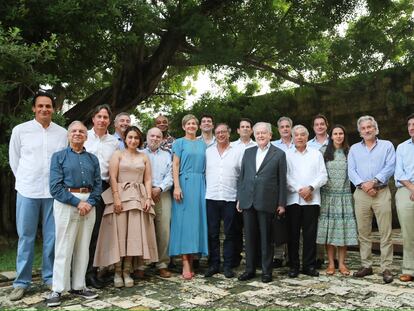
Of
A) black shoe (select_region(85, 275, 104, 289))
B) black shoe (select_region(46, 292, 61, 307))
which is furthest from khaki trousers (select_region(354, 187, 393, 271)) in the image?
black shoe (select_region(46, 292, 61, 307))

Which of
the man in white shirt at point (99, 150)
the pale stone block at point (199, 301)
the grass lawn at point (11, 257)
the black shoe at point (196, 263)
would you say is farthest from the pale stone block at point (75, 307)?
the grass lawn at point (11, 257)

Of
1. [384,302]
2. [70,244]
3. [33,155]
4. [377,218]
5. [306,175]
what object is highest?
[33,155]

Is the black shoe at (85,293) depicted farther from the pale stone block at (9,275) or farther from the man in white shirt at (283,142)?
the man in white shirt at (283,142)

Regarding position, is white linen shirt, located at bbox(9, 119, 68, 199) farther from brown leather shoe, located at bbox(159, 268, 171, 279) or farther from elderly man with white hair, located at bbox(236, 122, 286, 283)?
elderly man with white hair, located at bbox(236, 122, 286, 283)

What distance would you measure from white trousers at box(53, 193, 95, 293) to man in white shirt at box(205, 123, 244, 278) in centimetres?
125

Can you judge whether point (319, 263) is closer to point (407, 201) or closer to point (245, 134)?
point (407, 201)

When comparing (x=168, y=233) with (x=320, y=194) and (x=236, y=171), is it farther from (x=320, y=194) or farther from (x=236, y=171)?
(x=320, y=194)

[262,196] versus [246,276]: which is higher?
[262,196]

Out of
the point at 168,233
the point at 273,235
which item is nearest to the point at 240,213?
the point at 273,235

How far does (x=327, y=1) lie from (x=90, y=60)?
3.30 metres

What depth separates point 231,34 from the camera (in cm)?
623

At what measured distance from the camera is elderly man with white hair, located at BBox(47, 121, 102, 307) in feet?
11.5

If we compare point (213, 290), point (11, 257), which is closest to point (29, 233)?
point (213, 290)

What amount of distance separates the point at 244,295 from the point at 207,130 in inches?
71.2
